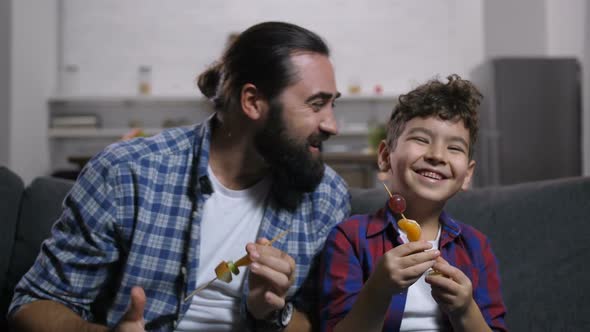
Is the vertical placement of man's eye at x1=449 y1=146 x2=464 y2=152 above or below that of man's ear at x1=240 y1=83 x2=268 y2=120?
below

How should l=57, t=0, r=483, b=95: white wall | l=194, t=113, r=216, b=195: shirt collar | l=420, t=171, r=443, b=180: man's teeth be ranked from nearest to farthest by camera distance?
l=420, t=171, r=443, b=180: man's teeth
l=194, t=113, r=216, b=195: shirt collar
l=57, t=0, r=483, b=95: white wall

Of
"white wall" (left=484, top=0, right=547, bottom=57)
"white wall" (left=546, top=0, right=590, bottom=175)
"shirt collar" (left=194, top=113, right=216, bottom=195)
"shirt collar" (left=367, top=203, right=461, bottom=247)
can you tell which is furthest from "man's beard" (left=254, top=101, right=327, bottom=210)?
"white wall" (left=484, top=0, right=547, bottom=57)

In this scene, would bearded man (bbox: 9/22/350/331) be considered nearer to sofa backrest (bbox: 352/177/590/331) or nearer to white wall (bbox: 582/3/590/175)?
sofa backrest (bbox: 352/177/590/331)

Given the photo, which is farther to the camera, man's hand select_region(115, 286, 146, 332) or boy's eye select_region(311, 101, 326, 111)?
boy's eye select_region(311, 101, 326, 111)

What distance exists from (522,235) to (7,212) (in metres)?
1.46

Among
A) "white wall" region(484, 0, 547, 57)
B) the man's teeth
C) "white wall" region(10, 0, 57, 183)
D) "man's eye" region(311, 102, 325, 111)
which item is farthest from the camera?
"white wall" region(484, 0, 547, 57)

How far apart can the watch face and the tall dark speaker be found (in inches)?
173

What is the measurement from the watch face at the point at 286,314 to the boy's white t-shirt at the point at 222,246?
137mm

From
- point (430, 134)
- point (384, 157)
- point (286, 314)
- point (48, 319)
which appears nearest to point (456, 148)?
point (430, 134)

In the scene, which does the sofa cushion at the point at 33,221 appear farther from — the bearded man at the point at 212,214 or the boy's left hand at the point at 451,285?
the boy's left hand at the point at 451,285

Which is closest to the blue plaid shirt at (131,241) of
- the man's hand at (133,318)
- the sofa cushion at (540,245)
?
the man's hand at (133,318)

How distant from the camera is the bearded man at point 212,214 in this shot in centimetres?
126

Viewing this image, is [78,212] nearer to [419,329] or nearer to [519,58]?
[419,329]

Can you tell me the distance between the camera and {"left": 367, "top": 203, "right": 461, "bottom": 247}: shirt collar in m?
1.21
